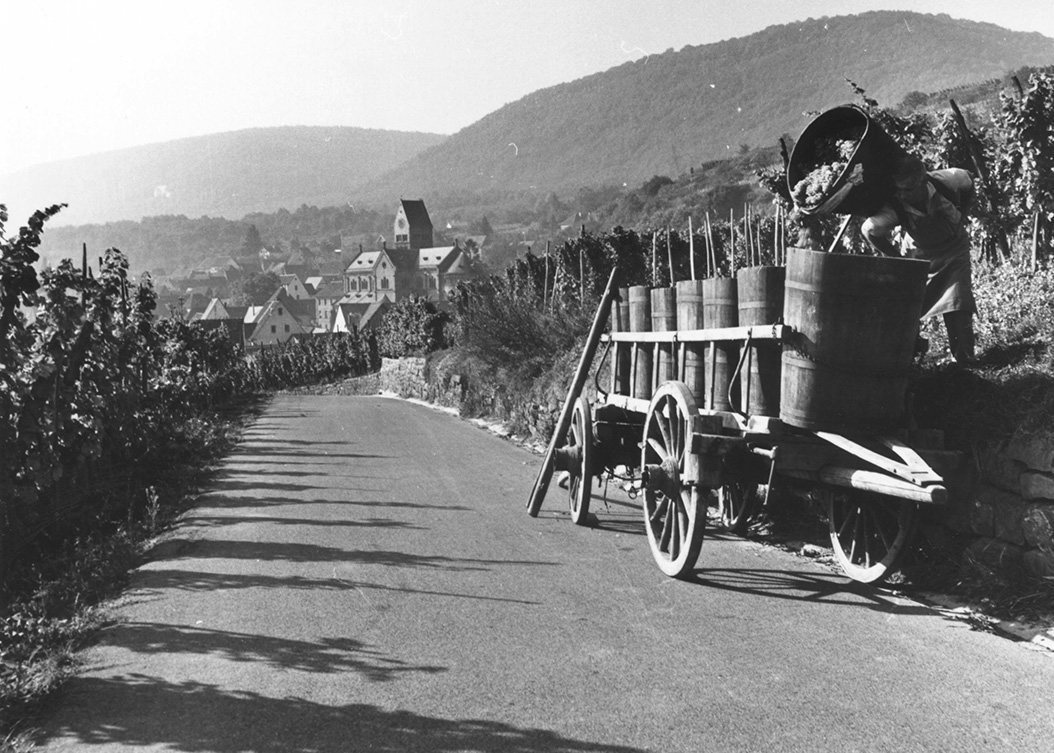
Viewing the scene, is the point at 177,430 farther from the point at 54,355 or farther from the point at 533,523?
the point at 533,523

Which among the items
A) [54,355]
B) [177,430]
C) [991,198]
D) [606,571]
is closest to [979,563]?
[606,571]

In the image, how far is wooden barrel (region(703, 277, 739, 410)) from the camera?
264 inches

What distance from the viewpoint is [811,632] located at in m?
5.43

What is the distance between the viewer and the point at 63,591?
6.84 metres

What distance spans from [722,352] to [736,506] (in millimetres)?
2185

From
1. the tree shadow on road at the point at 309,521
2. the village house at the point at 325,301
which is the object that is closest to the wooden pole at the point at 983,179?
the tree shadow on road at the point at 309,521

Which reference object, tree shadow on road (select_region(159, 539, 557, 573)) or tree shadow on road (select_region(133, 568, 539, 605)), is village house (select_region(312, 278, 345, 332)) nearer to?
tree shadow on road (select_region(159, 539, 557, 573))

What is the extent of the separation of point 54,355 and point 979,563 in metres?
9.21

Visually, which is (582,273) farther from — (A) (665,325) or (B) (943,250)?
(B) (943,250)

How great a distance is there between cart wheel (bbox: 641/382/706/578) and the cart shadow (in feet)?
0.93

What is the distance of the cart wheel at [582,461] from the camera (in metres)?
8.52

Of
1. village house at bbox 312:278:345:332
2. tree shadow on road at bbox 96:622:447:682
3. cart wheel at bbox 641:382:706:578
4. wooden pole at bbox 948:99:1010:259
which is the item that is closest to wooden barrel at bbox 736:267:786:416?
cart wheel at bbox 641:382:706:578

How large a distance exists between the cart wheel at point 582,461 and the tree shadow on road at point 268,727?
4322 mm

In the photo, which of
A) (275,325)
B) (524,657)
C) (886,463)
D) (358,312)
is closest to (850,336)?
(886,463)
